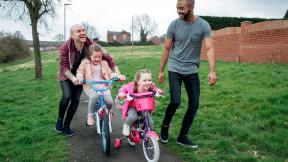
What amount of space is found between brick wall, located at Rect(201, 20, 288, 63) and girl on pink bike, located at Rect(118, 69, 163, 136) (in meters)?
11.4

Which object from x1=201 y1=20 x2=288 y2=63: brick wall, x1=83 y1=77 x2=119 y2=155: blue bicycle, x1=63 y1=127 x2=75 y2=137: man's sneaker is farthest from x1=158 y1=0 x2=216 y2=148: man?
x1=201 y1=20 x2=288 y2=63: brick wall

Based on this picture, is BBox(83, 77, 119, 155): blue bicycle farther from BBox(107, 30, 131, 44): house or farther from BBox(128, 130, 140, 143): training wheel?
BBox(107, 30, 131, 44): house

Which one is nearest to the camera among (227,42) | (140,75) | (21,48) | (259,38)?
(140,75)

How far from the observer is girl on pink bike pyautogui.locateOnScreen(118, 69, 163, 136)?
532 centimetres

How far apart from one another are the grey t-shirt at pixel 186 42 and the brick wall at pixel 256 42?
35.6 feet

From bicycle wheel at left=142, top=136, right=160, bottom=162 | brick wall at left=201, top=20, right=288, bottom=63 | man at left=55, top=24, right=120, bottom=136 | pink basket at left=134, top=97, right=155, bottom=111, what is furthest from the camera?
brick wall at left=201, top=20, right=288, bottom=63

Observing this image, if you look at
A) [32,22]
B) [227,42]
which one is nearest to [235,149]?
[227,42]

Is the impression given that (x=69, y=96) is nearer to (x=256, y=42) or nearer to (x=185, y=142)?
(x=185, y=142)

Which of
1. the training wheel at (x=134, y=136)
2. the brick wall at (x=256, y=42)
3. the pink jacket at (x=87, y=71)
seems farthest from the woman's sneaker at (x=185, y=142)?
the brick wall at (x=256, y=42)

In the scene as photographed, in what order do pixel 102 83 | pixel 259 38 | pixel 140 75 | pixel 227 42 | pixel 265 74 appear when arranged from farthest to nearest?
pixel 227 42 → pixel 259 38 → pixel 265 74 → pixel 102 83 → pixel 140 75

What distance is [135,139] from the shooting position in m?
5.69

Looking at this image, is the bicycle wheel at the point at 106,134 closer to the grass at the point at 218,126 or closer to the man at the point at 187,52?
the grass at the point at 218,126

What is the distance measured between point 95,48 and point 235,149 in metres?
2.86

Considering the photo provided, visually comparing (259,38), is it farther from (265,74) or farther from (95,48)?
(95,48)
